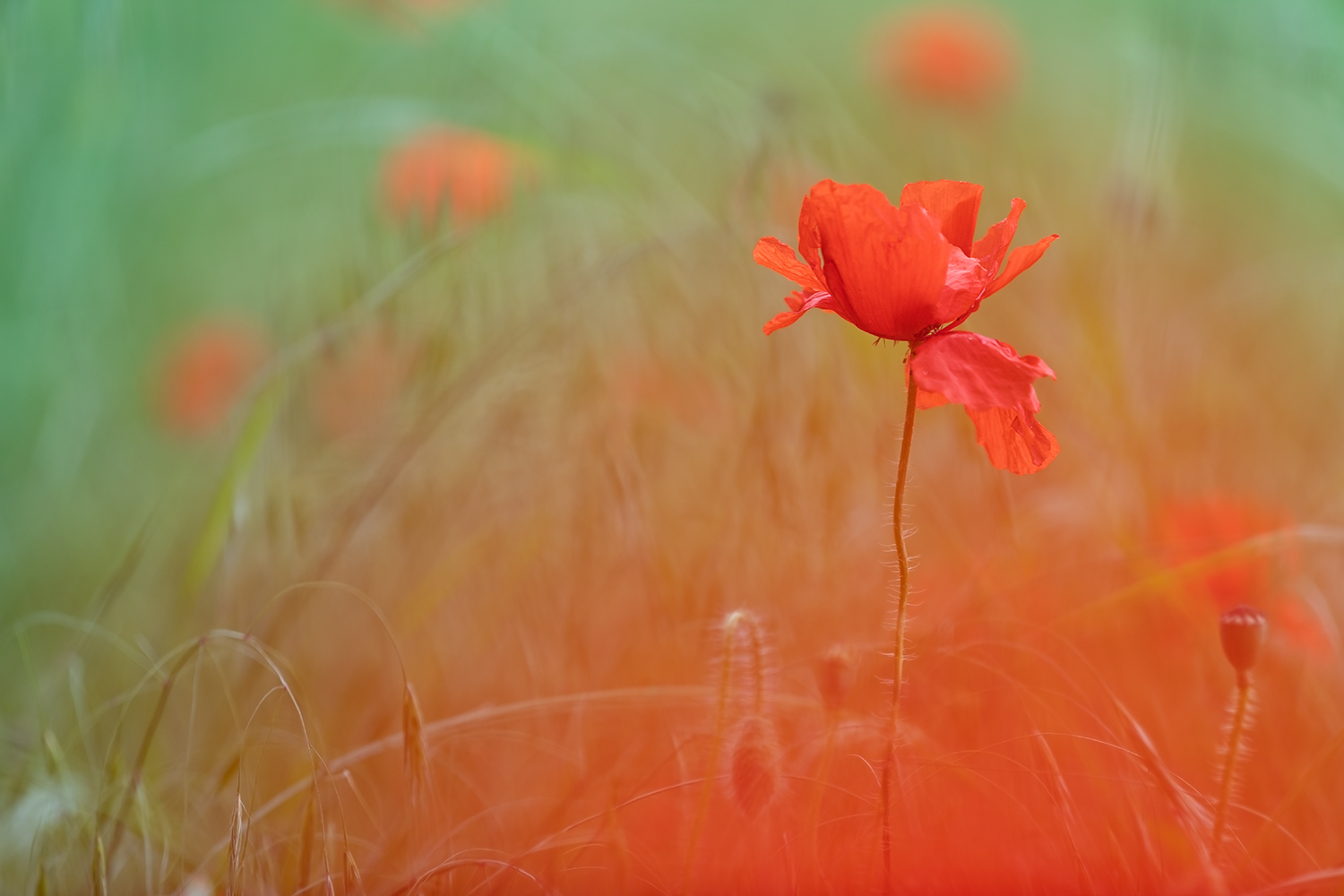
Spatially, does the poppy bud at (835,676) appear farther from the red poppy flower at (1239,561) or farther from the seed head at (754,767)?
the red poppy flower at (1239,561)

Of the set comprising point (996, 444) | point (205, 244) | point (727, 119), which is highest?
point (205, 244)

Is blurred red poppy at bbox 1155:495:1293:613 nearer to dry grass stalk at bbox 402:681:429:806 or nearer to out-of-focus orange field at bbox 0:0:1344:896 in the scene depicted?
out-of-focus orange field at bbox 0:0:1344:896

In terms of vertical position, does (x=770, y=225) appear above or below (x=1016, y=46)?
below

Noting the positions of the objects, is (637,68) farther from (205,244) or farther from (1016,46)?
(205,244)

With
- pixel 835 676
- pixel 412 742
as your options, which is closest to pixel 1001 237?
pixel 835 676

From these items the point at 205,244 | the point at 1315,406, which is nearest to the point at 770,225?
the point at 1315,406

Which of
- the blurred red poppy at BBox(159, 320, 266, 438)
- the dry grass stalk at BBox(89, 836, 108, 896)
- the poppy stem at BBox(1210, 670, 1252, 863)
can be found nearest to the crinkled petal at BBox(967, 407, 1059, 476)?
the poppy stem at BBox(1210, 670, 1252, 863)

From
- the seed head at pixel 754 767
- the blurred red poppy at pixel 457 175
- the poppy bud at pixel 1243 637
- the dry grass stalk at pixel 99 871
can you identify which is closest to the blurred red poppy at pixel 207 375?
the blurred red poppy at pixel 457 175
